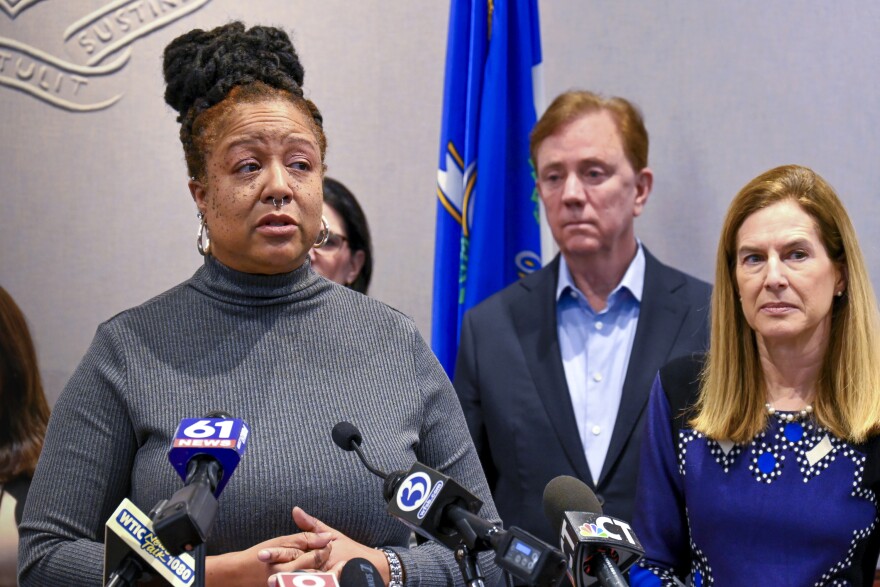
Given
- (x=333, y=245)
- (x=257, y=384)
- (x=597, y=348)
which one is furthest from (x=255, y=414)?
(x=333, y=245)

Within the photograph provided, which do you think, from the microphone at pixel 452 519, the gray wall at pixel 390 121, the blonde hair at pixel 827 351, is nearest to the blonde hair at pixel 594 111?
the gray wall at pixel 390 121

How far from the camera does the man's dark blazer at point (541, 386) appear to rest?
→ 314 centimetres

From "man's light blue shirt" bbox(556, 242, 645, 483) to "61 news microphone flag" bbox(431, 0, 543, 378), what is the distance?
449mm

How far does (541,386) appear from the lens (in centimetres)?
325

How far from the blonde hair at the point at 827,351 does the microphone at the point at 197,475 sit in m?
1.42

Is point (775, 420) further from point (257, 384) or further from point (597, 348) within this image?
point (257, 384)

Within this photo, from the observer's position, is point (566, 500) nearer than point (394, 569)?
Yes

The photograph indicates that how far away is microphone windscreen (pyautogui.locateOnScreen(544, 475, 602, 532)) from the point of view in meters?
1.55

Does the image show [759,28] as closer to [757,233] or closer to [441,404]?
[757,233]

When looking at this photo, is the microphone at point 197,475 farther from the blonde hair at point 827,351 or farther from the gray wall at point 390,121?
the gray wall at point 390,121

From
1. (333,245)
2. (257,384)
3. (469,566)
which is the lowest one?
(469,566)

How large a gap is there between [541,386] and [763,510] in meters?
0.95

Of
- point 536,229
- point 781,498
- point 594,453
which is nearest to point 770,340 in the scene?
point 781,498

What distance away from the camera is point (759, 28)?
13.5 ft
